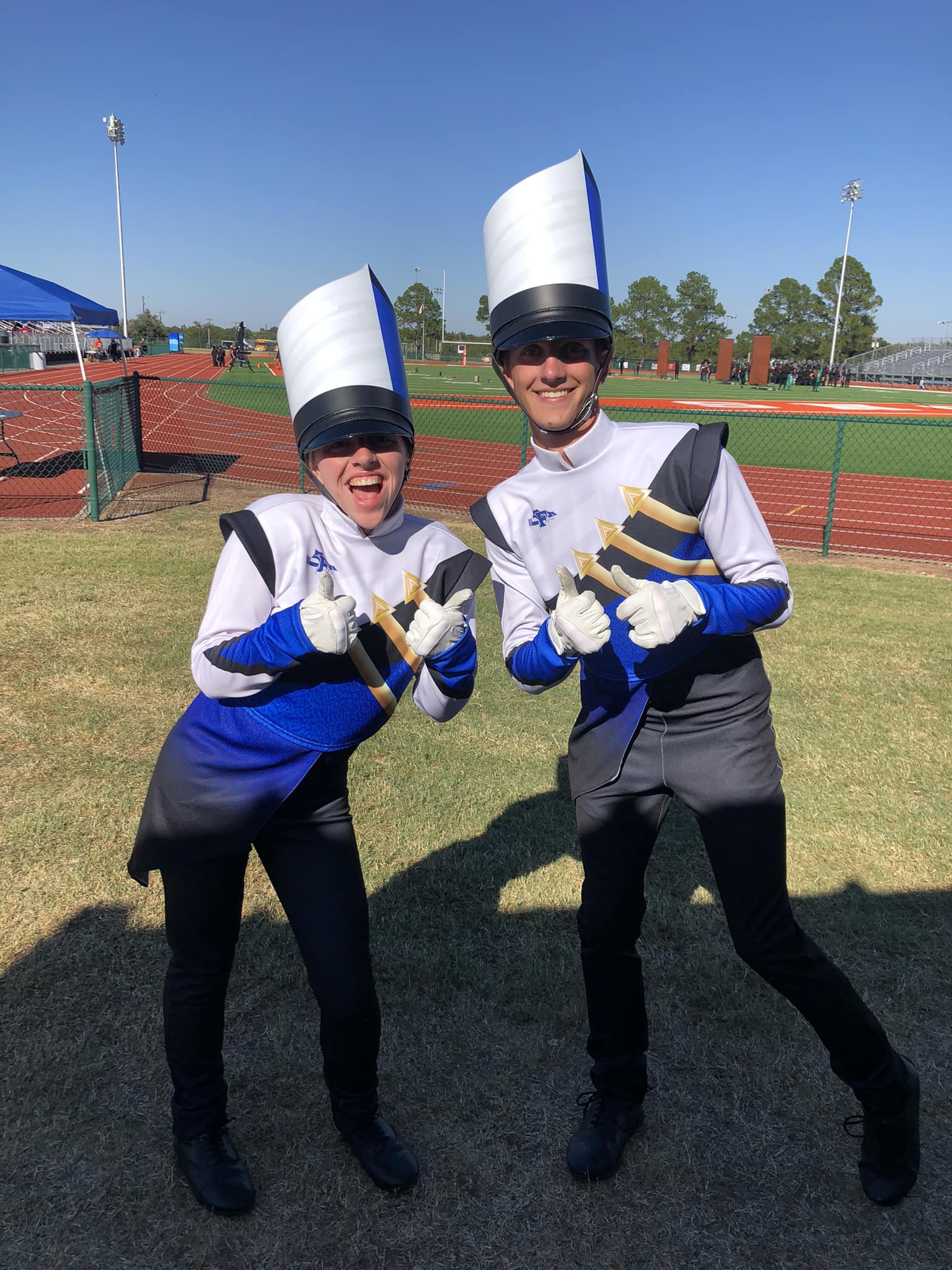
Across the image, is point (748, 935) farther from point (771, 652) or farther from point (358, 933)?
point (771, 652)

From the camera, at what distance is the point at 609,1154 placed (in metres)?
2.34

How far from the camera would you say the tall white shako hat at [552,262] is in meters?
2.12

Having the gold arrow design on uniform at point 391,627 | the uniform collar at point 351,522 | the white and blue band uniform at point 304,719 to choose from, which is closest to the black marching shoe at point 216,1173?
the white and blue band uniform at point 304,719

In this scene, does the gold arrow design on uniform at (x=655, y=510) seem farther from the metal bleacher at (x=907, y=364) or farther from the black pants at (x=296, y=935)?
the metal bleacher at (x=907, y=364)

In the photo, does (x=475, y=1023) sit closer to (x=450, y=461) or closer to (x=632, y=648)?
(x=632, y=648)

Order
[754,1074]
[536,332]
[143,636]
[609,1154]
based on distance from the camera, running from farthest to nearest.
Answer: [143,636], [754,1074], [609,1154], [536,332]

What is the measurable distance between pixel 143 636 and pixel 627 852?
16.8 feet

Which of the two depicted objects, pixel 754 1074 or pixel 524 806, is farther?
pixel 524 806

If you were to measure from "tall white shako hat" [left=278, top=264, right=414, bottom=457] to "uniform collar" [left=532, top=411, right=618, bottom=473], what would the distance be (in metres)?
0.36

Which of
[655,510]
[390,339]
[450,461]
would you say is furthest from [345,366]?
[450,461]

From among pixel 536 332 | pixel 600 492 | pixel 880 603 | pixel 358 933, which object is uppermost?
pixel 536 332

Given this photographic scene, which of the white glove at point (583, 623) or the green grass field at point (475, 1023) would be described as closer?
the white glove at point (583, 623)

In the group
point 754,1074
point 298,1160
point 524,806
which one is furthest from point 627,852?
point 524,806

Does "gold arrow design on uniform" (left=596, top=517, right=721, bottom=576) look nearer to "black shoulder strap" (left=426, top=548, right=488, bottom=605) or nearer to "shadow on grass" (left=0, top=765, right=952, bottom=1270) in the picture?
"black shoulder strap" (left=426, top=548, right=488, bottom=605)
